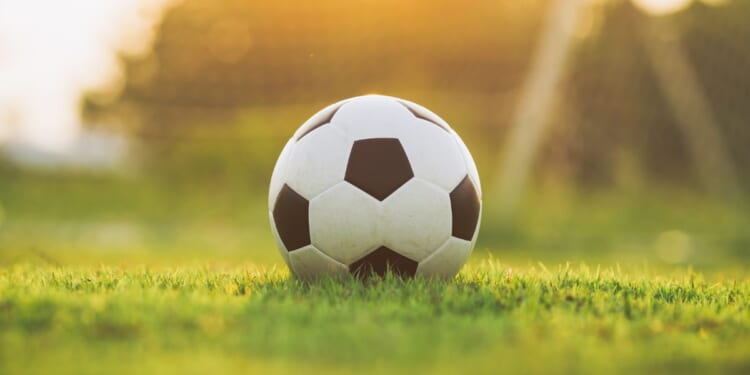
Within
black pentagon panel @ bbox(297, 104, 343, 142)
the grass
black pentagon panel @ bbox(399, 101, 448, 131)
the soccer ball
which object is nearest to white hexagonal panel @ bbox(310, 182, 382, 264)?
the soccer ball

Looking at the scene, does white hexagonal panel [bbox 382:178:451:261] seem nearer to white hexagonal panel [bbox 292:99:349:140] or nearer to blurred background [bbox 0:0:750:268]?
white hexagonal panel [bbox 292:99:349:140]

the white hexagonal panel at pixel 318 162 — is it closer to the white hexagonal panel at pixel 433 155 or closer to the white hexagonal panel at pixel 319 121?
the white hexagonal panel at pixel 319 121

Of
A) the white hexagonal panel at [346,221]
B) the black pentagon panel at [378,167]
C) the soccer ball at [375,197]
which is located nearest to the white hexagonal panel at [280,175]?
the soccer ball at [375,197]

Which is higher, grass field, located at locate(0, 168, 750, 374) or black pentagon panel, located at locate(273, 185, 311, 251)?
black pentagon panel, located at locate(273, 185, 311, 251)

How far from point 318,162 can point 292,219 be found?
1.04 feet

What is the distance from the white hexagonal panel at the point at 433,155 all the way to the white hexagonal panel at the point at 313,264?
594 millimetres

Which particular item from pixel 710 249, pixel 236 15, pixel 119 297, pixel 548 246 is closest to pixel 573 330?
pixel 119 297

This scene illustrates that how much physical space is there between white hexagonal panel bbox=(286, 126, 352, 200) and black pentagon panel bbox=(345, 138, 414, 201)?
0.18ft

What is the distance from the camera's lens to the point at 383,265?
404 centimetres

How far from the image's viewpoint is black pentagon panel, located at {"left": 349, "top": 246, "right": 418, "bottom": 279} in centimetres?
399

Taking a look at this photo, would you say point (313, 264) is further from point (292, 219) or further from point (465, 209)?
point (465, 209)

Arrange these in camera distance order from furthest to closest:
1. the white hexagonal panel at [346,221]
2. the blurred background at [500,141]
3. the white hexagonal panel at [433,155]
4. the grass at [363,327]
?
the blurred background at [500,141]
the white hexagonal panel at [433,155]
the white hexagonal panel at [346,221]
the grass at [363,327]

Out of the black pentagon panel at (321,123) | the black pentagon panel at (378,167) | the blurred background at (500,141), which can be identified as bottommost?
the black pentagon panel at (378,167)

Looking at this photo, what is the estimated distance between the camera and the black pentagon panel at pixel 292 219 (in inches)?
160
